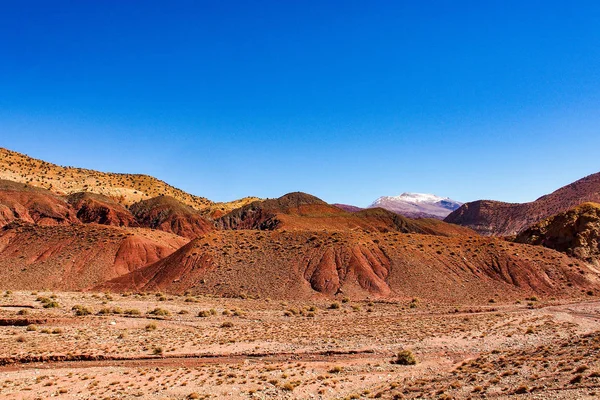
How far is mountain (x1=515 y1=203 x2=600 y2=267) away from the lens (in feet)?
221

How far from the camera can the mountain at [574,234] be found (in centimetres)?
6731

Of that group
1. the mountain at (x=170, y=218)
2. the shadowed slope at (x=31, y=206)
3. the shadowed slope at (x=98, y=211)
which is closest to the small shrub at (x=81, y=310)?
Answer: the shadowed slope at (x=31, y=206)

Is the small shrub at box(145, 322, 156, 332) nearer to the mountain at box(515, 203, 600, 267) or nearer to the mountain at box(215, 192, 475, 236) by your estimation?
the mountain at box(515, 203, 600, 267)

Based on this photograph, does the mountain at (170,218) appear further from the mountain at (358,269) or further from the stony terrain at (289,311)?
the mountain at (358,269)

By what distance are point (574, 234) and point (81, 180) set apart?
12677cm

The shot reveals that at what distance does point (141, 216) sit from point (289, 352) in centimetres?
9626

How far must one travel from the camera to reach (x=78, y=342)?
26.8 meters

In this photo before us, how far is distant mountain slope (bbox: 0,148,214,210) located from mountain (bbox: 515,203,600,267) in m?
104

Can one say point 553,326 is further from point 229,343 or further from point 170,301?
point 170,301

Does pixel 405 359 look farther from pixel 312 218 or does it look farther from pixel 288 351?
pixel 312 218

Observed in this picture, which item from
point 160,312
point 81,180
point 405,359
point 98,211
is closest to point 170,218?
point 98,211

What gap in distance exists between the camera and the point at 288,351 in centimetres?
2600

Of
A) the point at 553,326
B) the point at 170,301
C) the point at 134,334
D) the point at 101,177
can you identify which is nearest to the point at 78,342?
the point at 134,334

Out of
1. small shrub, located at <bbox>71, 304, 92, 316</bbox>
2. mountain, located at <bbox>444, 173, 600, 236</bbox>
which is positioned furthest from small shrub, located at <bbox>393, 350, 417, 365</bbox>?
mountain, located at <bbox>444, 173, 600, 236</bbox>
